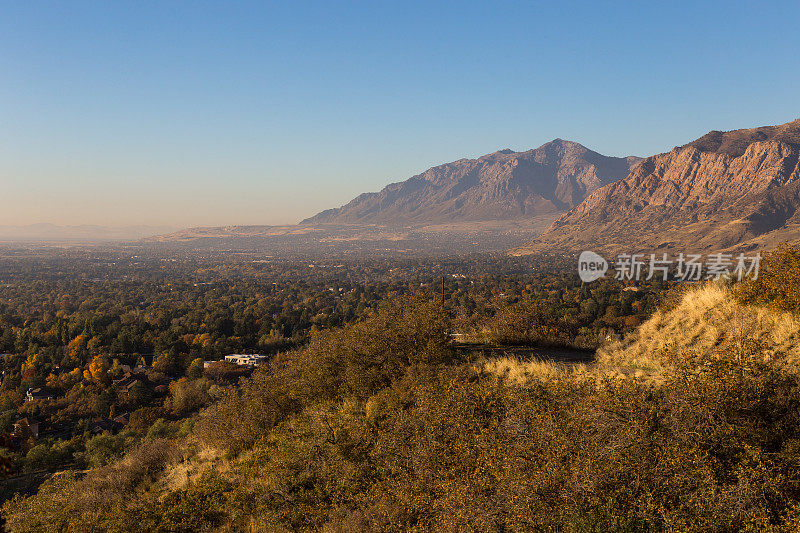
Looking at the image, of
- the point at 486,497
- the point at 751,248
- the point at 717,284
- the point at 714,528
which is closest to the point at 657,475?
the point at 714,528

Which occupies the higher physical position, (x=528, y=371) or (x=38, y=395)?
(x=528, y=371)

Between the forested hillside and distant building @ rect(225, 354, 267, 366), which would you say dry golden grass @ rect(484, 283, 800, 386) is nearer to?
the forested hillside

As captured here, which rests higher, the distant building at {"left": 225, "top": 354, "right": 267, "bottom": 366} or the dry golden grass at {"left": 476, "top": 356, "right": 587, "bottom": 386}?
the dry golden grass at {"left": 476, "top": 356, "right": 587, "bottom": 386}

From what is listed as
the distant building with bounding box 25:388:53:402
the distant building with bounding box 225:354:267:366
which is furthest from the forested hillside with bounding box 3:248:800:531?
the distant building with bounding box 225:354:267:366

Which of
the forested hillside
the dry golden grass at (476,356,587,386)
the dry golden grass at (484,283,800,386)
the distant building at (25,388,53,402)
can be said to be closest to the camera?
the forested hillside

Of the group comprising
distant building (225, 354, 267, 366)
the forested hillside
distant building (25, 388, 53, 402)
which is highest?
the forested hillside

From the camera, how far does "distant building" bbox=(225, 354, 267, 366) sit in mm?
62287

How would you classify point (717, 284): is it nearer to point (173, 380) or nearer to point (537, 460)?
point (537, 460)

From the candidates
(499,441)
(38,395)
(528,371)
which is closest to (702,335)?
(528,371)

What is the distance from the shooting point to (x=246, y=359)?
63.2 m

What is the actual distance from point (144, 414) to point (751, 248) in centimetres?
16273

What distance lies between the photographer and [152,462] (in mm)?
22109

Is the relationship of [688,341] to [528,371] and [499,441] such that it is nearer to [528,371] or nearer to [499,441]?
[528,371]

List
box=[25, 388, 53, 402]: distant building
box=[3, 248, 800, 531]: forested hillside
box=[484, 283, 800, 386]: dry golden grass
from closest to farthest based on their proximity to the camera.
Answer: box=[3, 248, 800, 531]: forested hillside
box=[484, 283, 800, 386]: dry golden grass
box=[25, 388, 53, 402]: distant building
